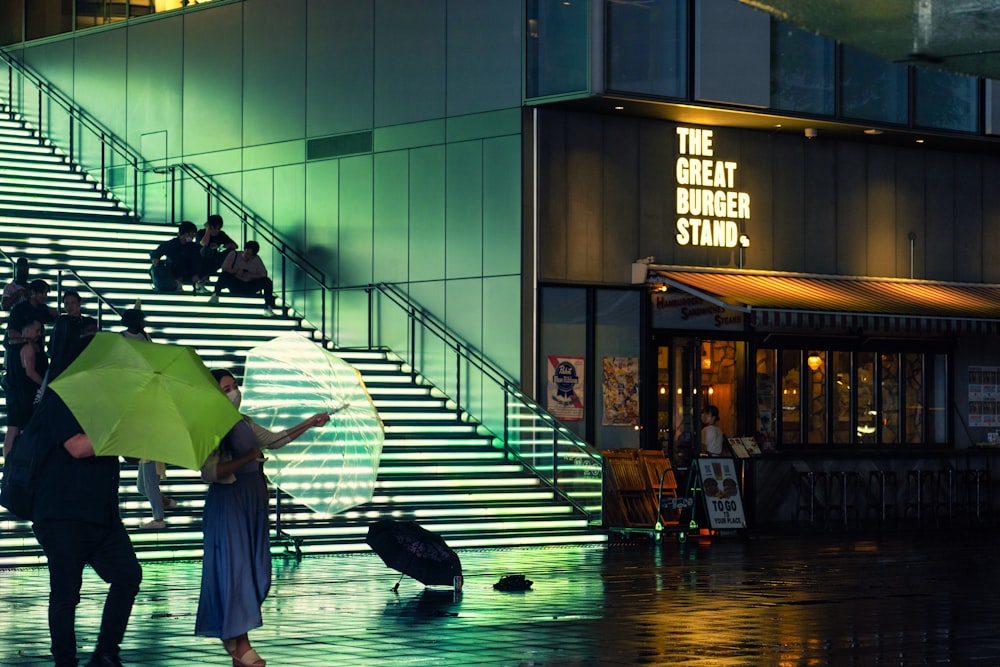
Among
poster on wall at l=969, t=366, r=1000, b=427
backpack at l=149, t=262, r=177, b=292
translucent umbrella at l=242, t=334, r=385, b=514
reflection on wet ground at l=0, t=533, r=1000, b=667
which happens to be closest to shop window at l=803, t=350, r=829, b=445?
poster on wall at l=969, t=366, r=1000, b=427

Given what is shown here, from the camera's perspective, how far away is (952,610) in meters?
15.1

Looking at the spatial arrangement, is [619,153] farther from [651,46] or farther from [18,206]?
[18,206]

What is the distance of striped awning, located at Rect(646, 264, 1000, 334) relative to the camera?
25.2 m

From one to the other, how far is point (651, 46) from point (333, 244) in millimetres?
6578

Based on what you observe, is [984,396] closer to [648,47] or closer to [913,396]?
[913,396]

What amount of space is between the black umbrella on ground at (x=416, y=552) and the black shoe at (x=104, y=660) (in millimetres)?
5460

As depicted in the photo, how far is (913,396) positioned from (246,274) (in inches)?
426

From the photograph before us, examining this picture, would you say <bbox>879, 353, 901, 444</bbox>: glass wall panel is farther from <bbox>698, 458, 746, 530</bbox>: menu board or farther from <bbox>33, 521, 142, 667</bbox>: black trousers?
<bbox>33, 521, 142, 667</bbox>: black trousers

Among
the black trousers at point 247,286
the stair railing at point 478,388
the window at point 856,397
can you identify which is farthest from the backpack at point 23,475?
the window at point 856,397

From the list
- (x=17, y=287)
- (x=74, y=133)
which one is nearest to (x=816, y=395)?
(x=17, y=287)

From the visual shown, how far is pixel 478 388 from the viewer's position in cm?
2586

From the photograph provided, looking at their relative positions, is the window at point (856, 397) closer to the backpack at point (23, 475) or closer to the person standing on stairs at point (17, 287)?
the person standing on stairs at point (17, 287)

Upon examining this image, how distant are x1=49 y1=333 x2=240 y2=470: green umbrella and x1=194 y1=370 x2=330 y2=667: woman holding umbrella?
0.51m

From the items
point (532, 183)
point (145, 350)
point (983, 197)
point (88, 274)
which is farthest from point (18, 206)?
point (145, 350)
